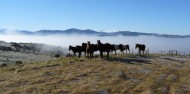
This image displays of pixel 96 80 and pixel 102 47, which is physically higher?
pixel 102 47

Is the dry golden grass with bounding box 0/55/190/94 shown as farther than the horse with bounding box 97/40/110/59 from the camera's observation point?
No

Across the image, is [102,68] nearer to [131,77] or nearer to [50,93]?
[131,77]

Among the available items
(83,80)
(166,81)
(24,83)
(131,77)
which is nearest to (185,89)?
(166,81)

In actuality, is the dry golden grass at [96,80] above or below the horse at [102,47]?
below

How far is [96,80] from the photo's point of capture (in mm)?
33750

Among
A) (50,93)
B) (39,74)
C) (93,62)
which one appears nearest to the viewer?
(50,93)

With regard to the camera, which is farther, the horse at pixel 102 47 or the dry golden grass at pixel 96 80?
the horse at pixel 102 47

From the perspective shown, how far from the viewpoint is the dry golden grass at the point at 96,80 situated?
29.7 m

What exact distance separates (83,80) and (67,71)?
234 inches

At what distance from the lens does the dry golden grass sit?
1169 inches

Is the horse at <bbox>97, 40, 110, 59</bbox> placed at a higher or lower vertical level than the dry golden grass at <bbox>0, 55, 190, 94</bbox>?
higher

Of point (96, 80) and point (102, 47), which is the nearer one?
point (96, 80)

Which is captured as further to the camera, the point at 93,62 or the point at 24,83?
the point at 93,62

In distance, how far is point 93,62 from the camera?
156 feet
